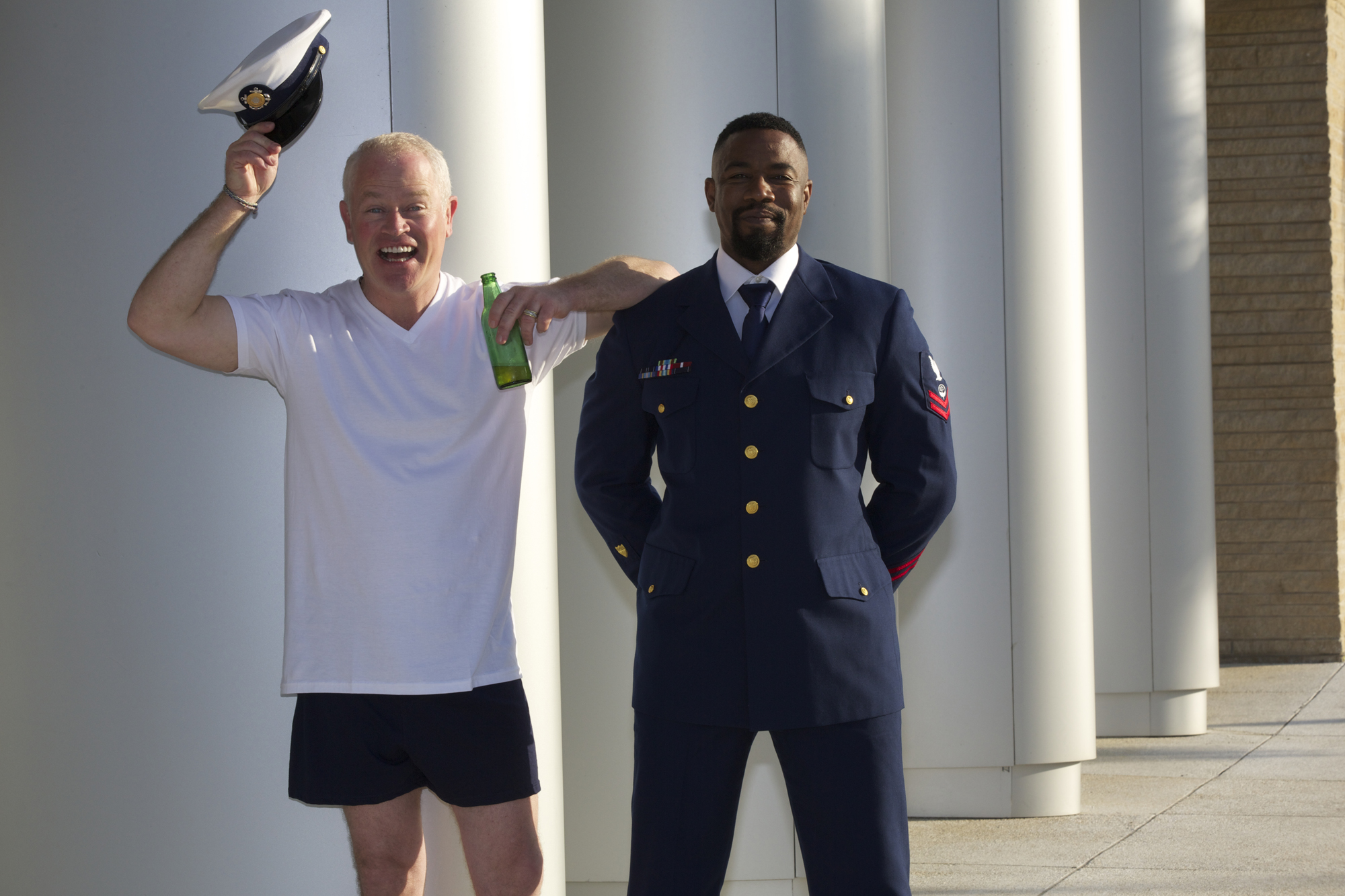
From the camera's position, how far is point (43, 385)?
8.30 ft

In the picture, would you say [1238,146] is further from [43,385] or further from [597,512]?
[43,385]

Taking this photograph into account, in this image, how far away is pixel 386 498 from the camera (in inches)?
→ 87.7

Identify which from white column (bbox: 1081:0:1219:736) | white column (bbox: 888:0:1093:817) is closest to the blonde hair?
white column (bbox: 888:0:1093:817)

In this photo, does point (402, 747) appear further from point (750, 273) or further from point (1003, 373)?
point (1003, 373)

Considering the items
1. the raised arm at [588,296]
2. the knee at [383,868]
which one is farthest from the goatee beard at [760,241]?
the knee at [383,868]

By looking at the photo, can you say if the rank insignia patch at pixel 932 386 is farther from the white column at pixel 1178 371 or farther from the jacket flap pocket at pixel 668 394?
the white column at pixel 1178 371

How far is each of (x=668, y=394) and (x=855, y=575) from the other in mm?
458

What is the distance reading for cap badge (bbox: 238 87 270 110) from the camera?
7.40 feet

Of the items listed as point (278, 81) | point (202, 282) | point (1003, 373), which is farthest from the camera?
point (1003, 373)

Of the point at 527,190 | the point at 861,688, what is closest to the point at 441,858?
the point at 861,688

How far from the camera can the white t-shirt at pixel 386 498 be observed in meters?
2.23

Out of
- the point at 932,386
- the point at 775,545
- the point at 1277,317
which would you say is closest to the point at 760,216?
the point at 932,386

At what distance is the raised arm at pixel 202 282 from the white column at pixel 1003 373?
10.5ft

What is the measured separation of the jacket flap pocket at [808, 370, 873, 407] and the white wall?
1.13 m
